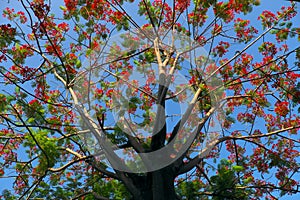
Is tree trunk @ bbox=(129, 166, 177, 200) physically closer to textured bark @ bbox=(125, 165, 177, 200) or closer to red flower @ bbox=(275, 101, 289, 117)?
textured bark @ bbox=(125, 165, 177, 200)

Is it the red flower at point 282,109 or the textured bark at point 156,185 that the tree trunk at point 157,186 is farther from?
the red flower at point 282,109

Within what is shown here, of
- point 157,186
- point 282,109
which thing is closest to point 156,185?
point 157,186

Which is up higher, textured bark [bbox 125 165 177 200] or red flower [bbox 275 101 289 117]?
red flower [bbox 275 101 289 117]

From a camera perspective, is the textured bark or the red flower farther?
the red flower

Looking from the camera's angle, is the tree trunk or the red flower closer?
the tree trunk

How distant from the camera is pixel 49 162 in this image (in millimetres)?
6344

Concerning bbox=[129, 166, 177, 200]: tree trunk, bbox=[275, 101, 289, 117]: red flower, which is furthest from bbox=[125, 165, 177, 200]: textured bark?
bbox=[275, 101, 289, 117]: red flower

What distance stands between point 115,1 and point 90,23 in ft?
2.74

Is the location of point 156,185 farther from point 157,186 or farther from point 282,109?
point 282,109

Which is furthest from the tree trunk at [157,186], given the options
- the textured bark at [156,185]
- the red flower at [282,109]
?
the red flower at [282,109]

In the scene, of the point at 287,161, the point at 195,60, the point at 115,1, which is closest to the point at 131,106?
the point at 195,60

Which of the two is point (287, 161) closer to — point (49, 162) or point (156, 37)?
point (156, 37)

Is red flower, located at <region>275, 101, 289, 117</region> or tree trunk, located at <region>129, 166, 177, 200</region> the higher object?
red flower, located at <region>275, 101, 289, 117</region>

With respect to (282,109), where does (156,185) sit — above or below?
below
